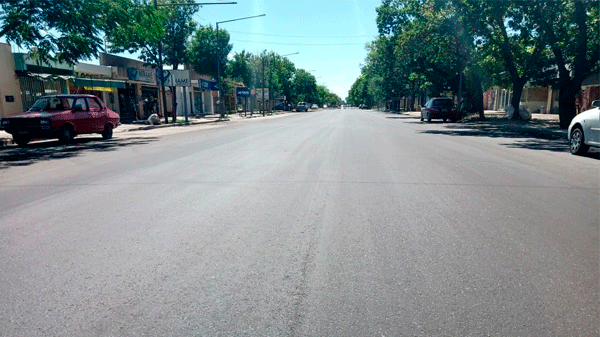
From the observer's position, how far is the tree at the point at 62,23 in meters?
13.5

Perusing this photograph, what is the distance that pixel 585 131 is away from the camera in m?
10.4

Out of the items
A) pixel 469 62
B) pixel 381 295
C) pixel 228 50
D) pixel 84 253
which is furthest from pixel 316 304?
pixel 228 50

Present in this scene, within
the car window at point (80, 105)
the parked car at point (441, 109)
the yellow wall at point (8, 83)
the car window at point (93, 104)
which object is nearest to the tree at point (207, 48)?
the yellow wall at point (8, 83)

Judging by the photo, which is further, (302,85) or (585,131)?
(302,85)

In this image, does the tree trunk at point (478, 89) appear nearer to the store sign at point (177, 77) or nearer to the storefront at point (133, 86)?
the store sign at point (177, 77)

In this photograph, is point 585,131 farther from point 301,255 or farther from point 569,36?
point 569,36

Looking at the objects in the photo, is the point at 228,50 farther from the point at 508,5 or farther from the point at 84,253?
the point at 84,253

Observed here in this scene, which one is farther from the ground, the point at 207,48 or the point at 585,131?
the point at 207,48

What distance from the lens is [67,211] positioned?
532 centimetres

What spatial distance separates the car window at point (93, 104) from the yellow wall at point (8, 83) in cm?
798

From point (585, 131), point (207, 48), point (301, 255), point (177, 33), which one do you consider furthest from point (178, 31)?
point (301, 255)

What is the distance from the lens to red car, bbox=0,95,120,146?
13.9 m

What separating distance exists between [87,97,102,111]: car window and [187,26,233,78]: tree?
25236 mm

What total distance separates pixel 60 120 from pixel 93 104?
81.6 inches
